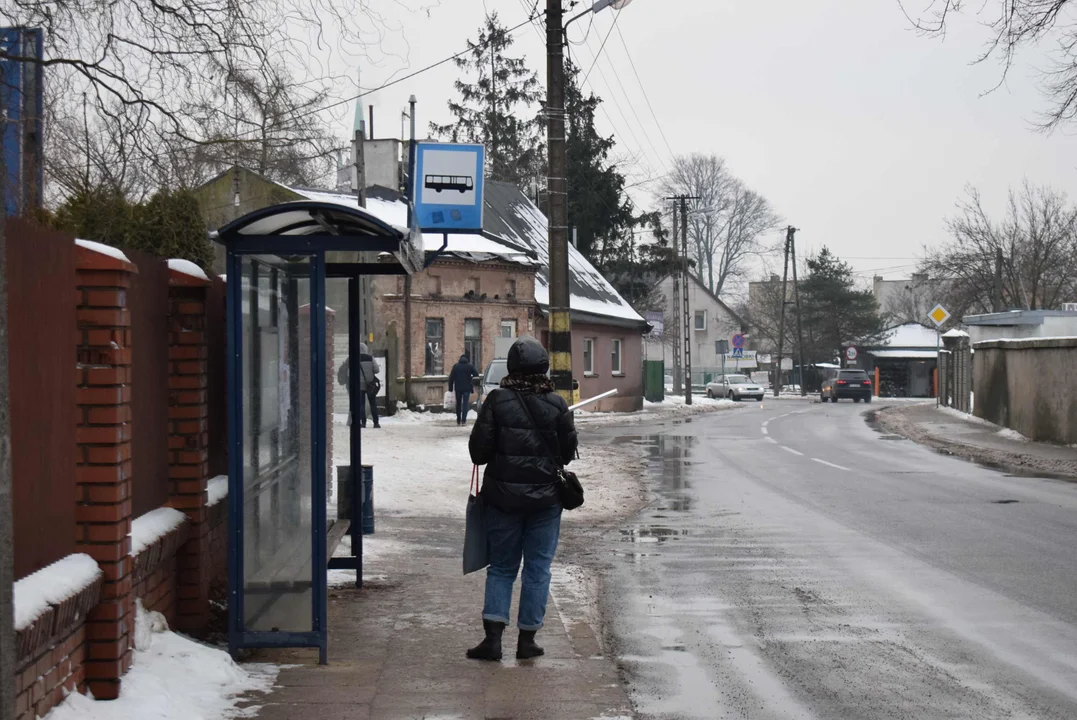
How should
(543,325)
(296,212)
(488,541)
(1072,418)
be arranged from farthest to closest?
(543,325) < (1072,418) < (488,541) < (296,212)

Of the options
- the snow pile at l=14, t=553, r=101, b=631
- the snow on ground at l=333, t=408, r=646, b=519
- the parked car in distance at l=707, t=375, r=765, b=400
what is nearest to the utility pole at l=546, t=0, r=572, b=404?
the snow on ground at l=333, t=408, r=646, b=519

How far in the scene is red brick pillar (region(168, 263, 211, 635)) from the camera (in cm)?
641

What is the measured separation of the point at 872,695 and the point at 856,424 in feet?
93.9

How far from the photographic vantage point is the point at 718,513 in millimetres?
13641

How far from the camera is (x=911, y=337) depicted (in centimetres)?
8425

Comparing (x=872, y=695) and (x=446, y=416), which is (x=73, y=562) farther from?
(x=446, y=416)

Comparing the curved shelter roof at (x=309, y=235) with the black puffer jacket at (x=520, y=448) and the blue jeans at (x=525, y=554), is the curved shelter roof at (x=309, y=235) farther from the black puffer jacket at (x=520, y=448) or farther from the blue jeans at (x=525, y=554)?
the blue jeans at (x=525, y=554)

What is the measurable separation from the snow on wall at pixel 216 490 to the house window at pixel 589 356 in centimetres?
3777

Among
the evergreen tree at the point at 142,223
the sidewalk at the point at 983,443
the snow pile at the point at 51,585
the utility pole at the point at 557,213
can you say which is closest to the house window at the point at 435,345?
the sidewalk at the point at 983,443

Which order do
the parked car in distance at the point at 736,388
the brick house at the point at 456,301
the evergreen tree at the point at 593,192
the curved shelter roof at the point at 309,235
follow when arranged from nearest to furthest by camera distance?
the curved shelter roof at the point at 309,235 → the brick house at the point at 456,301 → the evergreen tree at the point at 593,192 → the parked car in distance at the point at 736,388

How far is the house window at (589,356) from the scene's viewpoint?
45.1 m

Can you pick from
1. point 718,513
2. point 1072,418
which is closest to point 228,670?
point 718,513

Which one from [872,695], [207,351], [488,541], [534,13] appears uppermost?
[534,13]

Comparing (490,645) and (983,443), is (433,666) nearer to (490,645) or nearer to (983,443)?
(490,645)
